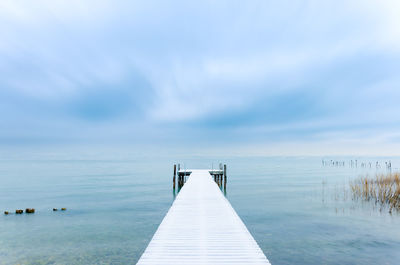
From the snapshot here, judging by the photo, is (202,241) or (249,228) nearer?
(202,241)

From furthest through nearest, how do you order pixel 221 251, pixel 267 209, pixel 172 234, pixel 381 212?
pixel 267 209, pixel 381 212, pixel 172 234, pixel 221 251

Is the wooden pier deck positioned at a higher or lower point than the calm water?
higher

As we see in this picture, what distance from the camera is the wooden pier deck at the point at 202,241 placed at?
543cm

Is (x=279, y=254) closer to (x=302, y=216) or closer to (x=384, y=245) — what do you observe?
(x=384, y=245)

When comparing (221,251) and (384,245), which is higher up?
(221,251)

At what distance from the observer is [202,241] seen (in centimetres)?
653

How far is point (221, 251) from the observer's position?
5.86 m

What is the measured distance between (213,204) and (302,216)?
970 cm

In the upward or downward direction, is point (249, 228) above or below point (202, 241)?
below

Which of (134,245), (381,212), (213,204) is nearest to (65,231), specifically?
(134,245)

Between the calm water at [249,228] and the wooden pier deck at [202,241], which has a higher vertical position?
the wooden pier deck at [202,241]

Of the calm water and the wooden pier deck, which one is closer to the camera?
the wooden pier deck

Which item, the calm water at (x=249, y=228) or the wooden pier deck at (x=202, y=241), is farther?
the calm water at (x=249, y=228)

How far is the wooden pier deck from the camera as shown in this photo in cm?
543
